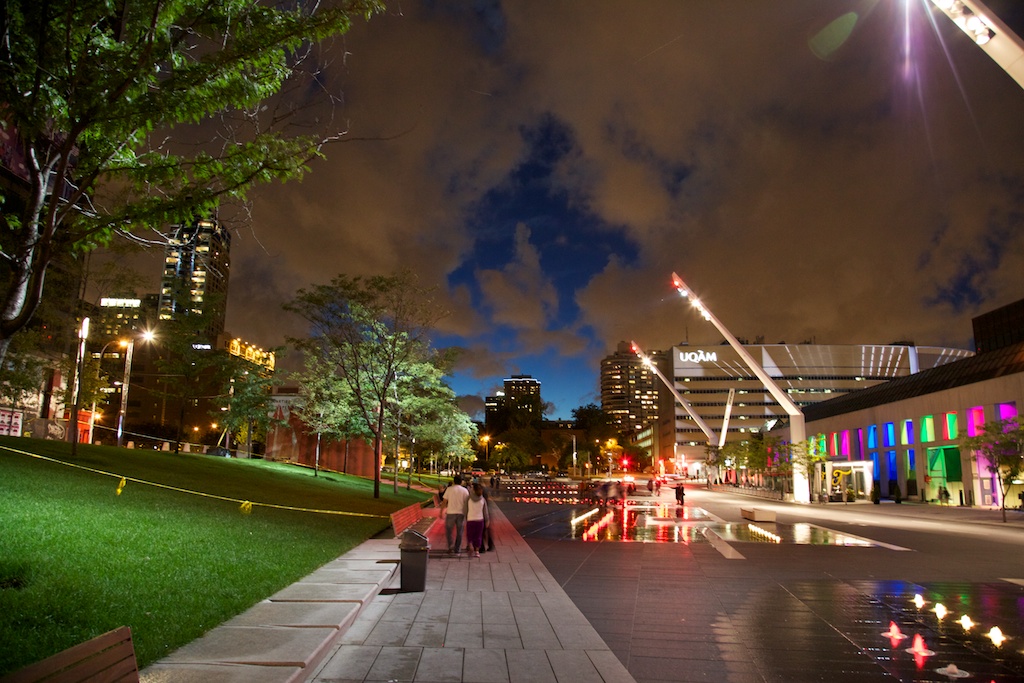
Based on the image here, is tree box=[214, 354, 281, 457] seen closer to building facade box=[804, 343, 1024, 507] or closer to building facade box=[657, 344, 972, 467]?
building facade box=[804, 343, 1024, 507]

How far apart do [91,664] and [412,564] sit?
7.38 meters

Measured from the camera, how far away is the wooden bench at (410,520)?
16578mm

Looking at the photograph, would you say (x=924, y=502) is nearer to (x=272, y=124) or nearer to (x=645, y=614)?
(x=645, y=614)

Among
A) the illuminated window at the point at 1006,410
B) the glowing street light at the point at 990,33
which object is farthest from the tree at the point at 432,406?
the illuminated window at the point at 1006,410

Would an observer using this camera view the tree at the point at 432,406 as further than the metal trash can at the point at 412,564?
Yes

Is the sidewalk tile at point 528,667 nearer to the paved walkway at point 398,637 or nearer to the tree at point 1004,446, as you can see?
the paved walkway at point 398,637

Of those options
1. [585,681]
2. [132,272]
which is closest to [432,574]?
[585,681]

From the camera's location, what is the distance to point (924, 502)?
45656 millimetres

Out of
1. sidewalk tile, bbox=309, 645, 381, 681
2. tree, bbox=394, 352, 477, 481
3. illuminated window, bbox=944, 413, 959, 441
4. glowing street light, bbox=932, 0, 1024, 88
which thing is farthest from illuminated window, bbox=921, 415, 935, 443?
sidewalk tile, bbox=309, 645, 381, 681

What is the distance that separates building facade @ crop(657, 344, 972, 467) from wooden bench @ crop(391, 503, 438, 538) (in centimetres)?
12600

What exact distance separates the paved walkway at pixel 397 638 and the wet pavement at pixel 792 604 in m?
0.63

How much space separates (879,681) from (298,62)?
329 inches

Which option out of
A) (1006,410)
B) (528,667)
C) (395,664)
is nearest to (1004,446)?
(1006,410)

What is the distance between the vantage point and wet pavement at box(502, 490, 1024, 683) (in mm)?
7051
